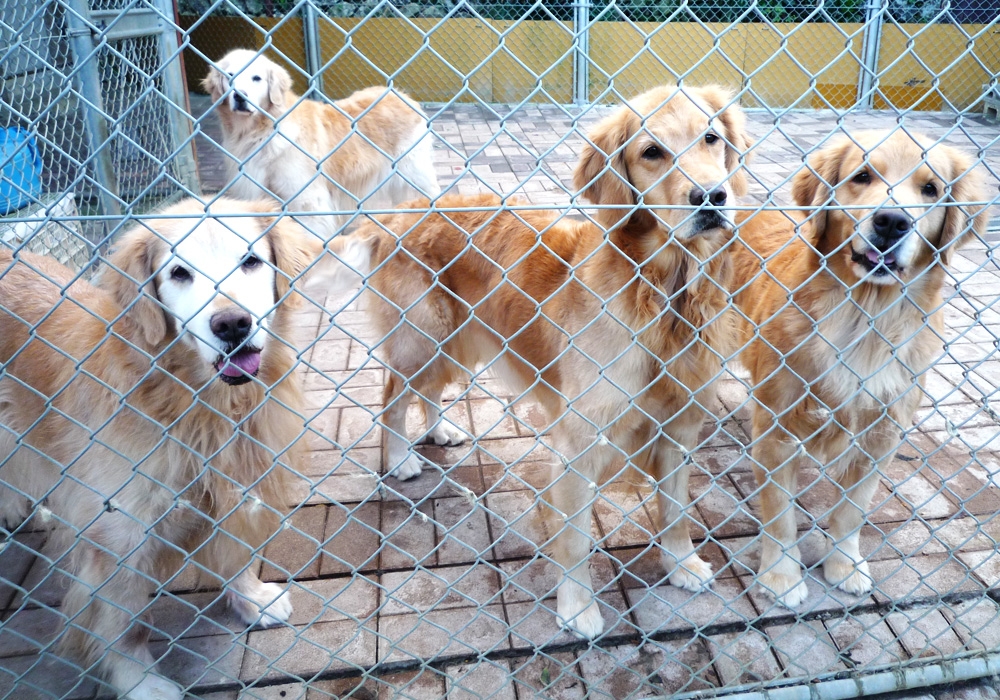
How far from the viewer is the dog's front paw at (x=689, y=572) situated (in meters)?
2.61

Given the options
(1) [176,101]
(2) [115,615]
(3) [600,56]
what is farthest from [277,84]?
(3) [600,56]

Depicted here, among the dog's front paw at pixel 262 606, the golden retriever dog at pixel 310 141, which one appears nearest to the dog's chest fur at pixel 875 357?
the dog's front paw at pixel 262 606

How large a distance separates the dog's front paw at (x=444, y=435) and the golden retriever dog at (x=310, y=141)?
2594mm

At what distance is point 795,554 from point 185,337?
219cm

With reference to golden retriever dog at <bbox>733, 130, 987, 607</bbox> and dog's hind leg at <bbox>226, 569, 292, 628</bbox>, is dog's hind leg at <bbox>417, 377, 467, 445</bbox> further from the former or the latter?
golden retriever dog at <bbox>733, 130, 987, 607</bbox>

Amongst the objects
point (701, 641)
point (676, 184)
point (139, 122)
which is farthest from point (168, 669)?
point (139, 122)

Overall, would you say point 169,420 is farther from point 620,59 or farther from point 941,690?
point 620,59

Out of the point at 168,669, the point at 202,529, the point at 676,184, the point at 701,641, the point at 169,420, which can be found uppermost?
the point at 676,184

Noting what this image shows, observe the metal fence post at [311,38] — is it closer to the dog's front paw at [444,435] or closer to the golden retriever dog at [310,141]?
the golden retriever dog at [310,141]

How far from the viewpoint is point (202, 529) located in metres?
2.22

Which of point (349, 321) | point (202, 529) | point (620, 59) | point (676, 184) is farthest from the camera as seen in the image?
point (620, 59)

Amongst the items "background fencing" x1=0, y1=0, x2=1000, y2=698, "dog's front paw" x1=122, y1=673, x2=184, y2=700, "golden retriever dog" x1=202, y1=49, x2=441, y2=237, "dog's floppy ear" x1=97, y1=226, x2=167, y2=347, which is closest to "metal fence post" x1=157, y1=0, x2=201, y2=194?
"golden retriever dog" x1=202, y1=49, x2=441, y2=237

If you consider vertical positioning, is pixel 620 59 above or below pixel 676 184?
below

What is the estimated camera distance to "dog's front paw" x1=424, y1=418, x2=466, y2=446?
3527 mm
